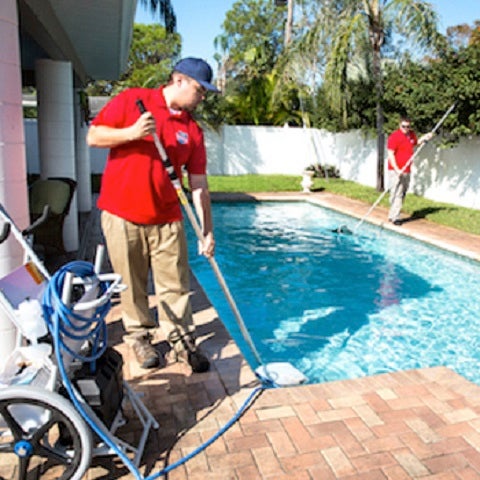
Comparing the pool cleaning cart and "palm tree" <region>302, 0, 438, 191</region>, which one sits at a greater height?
"palm tree" <region>302, 0, 438, 191</region>

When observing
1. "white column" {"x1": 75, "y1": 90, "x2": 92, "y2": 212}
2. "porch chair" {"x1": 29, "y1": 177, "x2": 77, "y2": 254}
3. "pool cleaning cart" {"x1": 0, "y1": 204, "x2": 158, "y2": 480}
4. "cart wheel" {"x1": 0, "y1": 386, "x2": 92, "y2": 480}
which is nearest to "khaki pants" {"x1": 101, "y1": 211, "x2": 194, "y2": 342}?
"pool cleaning cart" {"x1": 0, "y1": 204, "x2": 158, "y2": 480}

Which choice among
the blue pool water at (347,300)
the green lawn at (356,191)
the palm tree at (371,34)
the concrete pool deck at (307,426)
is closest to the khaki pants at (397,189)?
the blue pool water at (347,300)

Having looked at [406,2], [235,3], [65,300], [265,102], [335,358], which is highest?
[235,3]

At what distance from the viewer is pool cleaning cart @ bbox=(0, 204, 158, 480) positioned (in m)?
1.89

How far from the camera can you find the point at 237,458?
2293 millimetres

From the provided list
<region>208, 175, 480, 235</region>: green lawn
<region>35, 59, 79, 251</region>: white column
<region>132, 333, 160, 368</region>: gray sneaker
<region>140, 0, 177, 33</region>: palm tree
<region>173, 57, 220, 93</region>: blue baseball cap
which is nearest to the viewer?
<region>173, 57, 220, 93</region>: blue baseball cap

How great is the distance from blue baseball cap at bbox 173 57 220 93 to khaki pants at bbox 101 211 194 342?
819 millimetres

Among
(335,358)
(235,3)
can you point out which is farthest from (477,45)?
(235,3)

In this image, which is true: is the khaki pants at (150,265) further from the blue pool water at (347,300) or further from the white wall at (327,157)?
the white wall at (327,157)

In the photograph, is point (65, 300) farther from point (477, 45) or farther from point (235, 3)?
point (235, 3)

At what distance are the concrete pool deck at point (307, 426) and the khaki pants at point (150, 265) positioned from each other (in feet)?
0.97

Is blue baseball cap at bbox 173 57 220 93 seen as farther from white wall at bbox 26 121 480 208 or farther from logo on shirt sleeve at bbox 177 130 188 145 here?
white wall at bbox 26 121 480 208

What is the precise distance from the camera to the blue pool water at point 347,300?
4.30m

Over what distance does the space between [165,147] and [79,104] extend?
264 inches
